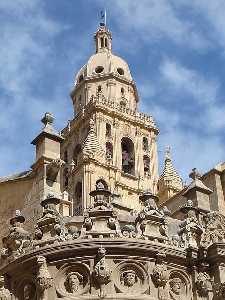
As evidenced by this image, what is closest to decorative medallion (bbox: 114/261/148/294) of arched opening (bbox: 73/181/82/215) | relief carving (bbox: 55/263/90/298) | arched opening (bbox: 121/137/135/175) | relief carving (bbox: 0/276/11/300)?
relief carving (bbox: 55/263/90/298)

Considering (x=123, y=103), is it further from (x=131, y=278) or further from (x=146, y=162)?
(x=131, y=278)

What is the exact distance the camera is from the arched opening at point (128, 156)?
6806cm

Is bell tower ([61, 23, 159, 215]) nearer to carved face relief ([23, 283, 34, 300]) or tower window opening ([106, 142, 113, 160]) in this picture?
tower window opening ([106, 142, 113, 160])

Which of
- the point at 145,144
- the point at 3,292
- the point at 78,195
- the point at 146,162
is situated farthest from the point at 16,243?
the point at 145,144

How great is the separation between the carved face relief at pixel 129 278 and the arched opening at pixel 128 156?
48.3 m

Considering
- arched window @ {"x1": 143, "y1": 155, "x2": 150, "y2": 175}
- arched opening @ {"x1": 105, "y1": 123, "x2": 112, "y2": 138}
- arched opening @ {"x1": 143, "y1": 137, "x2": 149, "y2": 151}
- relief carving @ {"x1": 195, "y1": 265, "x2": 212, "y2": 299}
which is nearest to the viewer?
relief carving @ {"x1": 195, "y1": 265, "x2": 212, "y2": 299}

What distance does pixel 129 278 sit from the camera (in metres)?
18.8

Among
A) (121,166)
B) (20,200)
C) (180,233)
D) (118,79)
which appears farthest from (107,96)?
(180,233)

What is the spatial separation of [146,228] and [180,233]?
139 centimetres

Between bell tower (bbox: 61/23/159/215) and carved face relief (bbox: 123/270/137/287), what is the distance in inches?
1559

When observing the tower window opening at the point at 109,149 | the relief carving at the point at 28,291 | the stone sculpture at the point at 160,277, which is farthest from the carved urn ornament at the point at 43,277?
the tower window opening at the point at 109,149

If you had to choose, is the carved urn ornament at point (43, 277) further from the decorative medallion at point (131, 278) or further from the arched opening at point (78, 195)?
the arched opening at point (78, 195)

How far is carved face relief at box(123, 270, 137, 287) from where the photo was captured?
18781mm

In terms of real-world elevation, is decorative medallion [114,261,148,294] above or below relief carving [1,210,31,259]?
below
